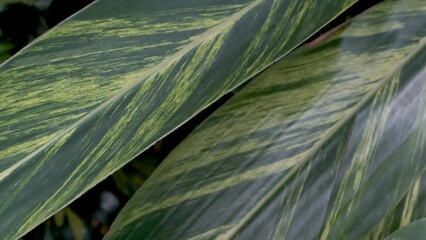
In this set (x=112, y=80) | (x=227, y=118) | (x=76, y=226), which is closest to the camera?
(x=112, y=80)

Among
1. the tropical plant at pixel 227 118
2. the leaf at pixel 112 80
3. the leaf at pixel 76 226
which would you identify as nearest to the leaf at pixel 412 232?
the tropical plant at pixel 227 118

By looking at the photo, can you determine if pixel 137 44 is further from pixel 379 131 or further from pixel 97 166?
pixel 379 131

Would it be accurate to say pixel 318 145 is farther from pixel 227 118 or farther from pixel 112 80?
pixel 112 80

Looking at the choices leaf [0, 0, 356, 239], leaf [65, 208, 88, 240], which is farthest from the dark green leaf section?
leaf [65, 208, 88, 240]

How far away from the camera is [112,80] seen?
0.51m

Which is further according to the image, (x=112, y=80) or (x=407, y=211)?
(x=407, y=211)

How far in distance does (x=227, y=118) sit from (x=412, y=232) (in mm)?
225

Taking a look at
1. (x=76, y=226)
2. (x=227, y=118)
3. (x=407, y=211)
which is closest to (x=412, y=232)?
A: (x=407, y=211)

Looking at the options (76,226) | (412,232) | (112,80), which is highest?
(112,80)

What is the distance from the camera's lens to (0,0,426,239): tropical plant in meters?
0.49

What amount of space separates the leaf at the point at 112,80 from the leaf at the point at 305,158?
7 centimetres

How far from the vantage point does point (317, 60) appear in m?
0.65

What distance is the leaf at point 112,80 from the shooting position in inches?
18.5

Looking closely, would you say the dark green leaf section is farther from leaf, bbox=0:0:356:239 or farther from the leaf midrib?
leaf, bbox=0:0:356:239
